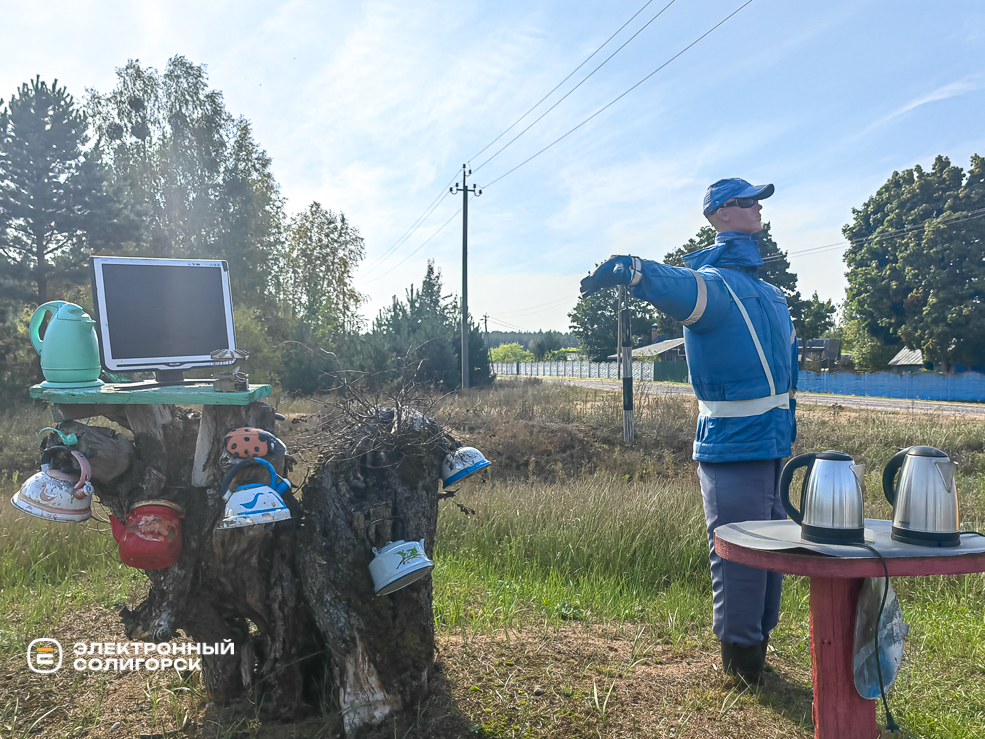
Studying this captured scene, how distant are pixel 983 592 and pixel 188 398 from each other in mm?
4868

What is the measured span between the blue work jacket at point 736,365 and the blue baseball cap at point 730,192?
28 centimetres

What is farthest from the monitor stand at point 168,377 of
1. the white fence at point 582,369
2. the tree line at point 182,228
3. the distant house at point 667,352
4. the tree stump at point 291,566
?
the distant house at point 667,352

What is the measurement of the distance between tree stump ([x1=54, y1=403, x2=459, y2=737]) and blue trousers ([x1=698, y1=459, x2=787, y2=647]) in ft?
4.29

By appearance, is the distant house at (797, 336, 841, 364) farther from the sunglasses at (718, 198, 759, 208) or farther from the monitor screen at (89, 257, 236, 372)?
the monitor screen at (89, 257, 236, 372)

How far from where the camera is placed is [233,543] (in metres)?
2.17


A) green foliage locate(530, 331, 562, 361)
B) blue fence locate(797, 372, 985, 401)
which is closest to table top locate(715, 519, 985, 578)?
blue fence locate(797, 372, 985, 401)

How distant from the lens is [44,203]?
1423 centimetres

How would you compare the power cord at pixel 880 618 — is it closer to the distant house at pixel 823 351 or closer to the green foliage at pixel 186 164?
the green foliage at pixel 186 164

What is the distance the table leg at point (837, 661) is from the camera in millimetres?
1870

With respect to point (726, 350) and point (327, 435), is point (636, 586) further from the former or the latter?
point (327, 435)

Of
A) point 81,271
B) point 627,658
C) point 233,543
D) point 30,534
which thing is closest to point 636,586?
point 627,658

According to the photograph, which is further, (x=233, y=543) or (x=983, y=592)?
(x=983, y=592)

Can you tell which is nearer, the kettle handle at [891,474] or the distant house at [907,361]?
the kettle handle at [891,474]

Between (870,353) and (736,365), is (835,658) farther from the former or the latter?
(870,353)
